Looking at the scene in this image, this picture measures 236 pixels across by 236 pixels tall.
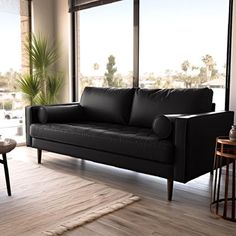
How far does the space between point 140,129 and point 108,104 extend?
0.66 m

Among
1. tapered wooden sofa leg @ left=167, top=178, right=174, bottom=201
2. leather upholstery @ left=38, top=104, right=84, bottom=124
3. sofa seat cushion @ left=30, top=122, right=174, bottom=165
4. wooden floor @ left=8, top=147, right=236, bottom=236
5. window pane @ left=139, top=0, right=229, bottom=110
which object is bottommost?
wooden floor @ left=8, top=147, right=236, bottom=236

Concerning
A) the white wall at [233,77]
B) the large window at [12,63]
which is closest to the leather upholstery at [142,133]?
the white wall at [233,77]

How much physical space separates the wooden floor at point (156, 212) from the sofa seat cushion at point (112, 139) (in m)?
0.32

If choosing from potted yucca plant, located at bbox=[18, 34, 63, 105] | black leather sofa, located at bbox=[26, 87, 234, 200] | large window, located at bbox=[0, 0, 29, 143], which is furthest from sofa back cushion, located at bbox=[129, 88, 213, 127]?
large window, located at bbox=[0, 0, 29, 143]

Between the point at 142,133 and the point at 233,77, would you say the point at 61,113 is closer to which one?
the point at 142,133

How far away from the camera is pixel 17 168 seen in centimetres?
331

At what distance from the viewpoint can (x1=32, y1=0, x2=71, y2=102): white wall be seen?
4656 mm

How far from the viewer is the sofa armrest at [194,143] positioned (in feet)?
7.65

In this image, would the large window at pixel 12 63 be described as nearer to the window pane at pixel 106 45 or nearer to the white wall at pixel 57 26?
the white wall at pixel 57 26

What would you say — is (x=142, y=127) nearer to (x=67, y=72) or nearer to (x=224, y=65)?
(x=224, y=65)

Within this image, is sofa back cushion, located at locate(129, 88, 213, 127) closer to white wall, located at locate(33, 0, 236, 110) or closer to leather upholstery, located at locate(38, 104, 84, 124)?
leather upholstery, located at locate(38, 104, 84, 124)

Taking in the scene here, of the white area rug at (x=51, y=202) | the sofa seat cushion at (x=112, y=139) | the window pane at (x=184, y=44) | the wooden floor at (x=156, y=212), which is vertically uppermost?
the window pane at (x=184, y=44)

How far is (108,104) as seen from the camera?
11.7 feet

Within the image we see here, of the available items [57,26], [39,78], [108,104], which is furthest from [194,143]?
[57,26]
